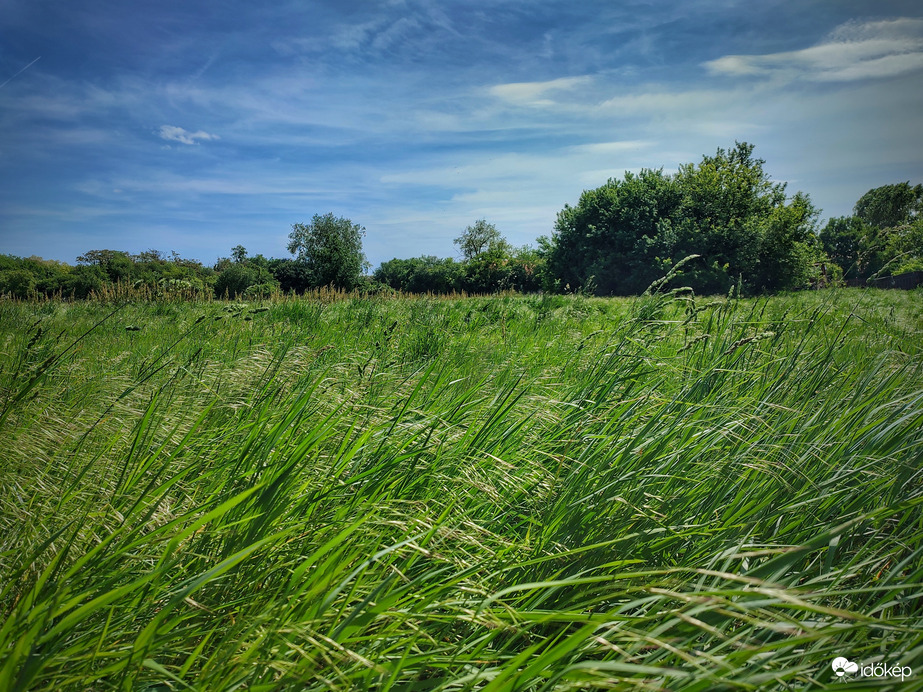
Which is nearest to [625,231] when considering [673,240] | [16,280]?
[673,240]

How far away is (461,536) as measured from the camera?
147 centimetres

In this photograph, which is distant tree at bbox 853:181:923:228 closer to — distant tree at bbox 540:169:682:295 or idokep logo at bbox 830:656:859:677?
distant tree at bbox 540:169:682:295

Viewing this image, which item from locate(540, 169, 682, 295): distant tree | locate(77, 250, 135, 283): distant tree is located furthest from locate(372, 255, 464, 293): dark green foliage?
locate(77, 250, 135, 283): distant tree

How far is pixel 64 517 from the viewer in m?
1.51

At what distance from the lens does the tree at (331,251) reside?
56.8 meters

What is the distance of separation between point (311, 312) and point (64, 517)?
6.88 meters

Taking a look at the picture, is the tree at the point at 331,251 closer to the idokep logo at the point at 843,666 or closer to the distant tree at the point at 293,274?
the distant tree at the point at 293,274

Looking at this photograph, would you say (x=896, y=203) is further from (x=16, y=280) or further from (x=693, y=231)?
(x=16, y=280)

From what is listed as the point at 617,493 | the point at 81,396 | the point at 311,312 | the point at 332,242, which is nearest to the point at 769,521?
the point at 617,493

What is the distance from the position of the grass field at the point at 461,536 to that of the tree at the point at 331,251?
52686 mm

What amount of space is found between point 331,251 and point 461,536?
58518 millimetres

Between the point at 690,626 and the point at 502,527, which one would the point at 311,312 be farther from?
the point at 690,626

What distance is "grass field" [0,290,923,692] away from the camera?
104 centimetres

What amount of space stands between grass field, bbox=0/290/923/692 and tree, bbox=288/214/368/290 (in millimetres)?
52686
